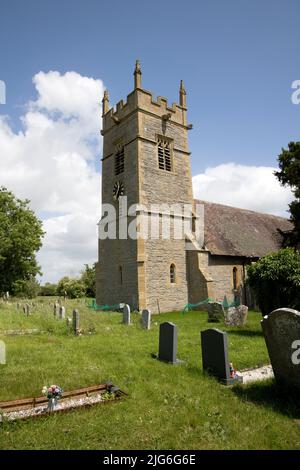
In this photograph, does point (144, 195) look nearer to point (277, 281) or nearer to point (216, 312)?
point (216, 312)

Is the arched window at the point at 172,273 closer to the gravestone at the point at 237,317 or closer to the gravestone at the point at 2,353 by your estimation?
the gravestone at the point at 237,317

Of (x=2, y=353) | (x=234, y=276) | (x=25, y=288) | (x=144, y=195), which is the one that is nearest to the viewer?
(x=2, y=353)

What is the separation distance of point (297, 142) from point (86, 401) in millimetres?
17937

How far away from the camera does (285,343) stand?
5680mm

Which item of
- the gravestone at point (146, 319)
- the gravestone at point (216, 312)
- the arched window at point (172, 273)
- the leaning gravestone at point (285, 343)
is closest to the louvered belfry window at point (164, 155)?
the arched window at point (172, 273)

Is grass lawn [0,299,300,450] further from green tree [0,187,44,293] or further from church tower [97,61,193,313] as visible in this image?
green tree [0,187,44,293]

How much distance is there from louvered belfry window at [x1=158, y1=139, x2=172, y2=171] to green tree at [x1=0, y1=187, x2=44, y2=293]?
49.6ft

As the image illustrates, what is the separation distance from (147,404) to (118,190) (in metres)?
18.0

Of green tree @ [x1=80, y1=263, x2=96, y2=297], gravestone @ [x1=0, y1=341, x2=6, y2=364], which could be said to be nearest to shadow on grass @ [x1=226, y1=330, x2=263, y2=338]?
gravestone @ [x1=0, y1=341, x2=6, y2=364]

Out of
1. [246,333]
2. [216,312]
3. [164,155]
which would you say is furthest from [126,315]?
[164,155]

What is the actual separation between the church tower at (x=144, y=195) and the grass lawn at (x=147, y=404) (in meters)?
9.59

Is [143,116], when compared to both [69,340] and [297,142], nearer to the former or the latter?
[297,142]

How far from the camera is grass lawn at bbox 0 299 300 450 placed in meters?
4.07

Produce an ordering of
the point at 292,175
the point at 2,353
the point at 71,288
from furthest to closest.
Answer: the point at 71,288, the point at 292,175, the point at 2,353
